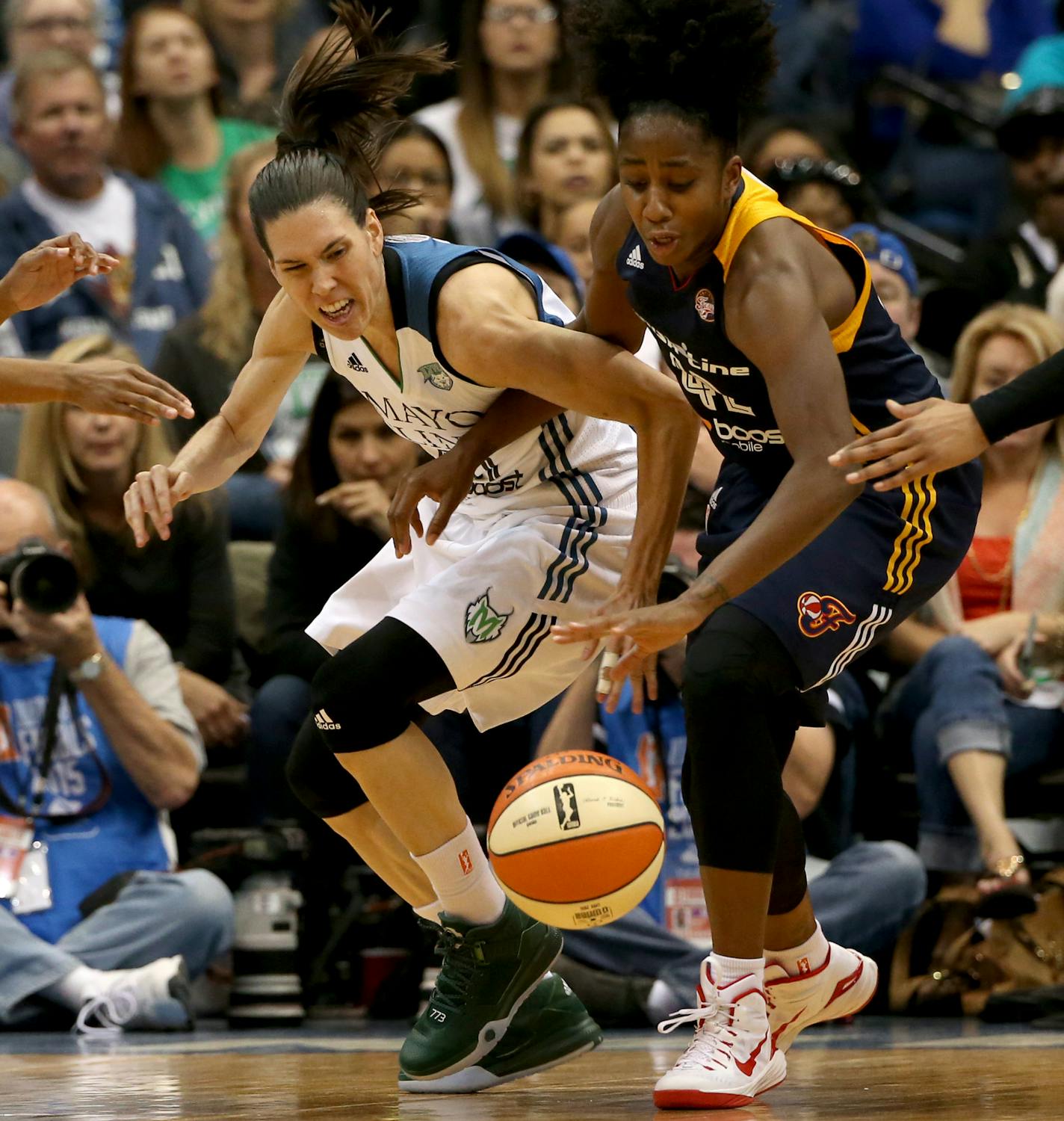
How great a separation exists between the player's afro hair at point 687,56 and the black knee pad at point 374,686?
125cm

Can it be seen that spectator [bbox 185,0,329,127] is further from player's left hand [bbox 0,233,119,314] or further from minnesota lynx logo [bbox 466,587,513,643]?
minnesota lynx logo [bbox 466,587,513,643]

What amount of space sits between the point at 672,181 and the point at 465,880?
1.67 metres

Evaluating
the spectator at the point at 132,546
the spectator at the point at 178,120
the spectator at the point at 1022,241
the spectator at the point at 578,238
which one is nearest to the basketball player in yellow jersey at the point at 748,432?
the spectator at the point at 132,546

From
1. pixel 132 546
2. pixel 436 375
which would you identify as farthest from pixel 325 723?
pixel 132 546

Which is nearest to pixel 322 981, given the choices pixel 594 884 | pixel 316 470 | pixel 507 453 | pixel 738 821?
pixel 316 470

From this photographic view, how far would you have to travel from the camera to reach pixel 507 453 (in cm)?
456

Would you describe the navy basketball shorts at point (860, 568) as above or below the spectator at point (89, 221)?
below

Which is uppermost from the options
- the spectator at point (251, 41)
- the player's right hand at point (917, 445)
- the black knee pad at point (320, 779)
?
the spectator at point (251, 41)

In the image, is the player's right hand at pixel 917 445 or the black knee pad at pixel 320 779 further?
the black knee pad at pixel 320 779

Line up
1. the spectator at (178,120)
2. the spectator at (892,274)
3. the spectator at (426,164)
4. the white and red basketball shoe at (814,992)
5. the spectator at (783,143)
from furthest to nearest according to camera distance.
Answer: the spectator at (178,120) → the spectator at (783,143) → the spectator at (426,164) → the spectator at (892,274) → the white and red basketball shoe at (814,992)

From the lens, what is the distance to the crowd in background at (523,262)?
6.38 metres

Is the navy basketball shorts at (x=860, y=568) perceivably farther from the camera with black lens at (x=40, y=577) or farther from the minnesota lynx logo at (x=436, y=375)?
the camera with black lens at (x=40, y=577)

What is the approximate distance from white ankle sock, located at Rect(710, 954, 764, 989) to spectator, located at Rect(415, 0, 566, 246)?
5342 mm

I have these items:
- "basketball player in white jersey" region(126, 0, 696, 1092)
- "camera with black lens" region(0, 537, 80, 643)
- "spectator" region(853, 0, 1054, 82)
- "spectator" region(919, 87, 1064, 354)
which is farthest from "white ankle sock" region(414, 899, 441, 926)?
"spectator" region(853, 0, 1054, 82)
